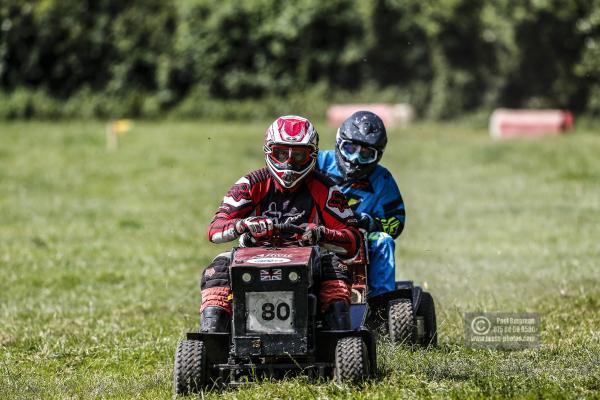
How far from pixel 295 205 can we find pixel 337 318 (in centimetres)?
106

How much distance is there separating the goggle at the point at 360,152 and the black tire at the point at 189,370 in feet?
10.6

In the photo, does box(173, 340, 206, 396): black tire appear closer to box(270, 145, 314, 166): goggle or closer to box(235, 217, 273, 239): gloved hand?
box(235, 217, 273, 239): gloved hand

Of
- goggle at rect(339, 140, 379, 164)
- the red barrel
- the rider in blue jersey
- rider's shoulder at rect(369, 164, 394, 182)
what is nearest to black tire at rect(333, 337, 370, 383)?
the rider in blue jersey

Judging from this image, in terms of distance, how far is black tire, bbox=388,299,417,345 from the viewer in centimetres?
1023

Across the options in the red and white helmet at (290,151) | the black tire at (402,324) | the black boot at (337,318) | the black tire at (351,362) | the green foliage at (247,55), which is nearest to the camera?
the black tire at (351,362)

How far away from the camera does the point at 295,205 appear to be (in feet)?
30.7

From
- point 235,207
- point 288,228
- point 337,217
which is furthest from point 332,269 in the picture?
point 235,207

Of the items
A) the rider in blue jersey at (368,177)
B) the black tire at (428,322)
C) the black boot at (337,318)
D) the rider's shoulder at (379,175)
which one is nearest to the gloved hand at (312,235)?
the black boot at (337,318)

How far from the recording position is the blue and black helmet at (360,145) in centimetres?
1099

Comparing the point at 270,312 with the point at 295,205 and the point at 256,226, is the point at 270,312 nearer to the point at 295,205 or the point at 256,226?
the point at 256,226

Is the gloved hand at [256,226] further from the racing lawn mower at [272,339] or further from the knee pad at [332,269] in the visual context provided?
the knee pad at [332,269]

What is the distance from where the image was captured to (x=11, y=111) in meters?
44.0

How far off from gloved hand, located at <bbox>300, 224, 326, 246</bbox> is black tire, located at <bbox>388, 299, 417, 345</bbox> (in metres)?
1.63

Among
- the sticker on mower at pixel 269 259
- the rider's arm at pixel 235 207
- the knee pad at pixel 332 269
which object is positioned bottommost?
the knee pad at pixel 332 269
